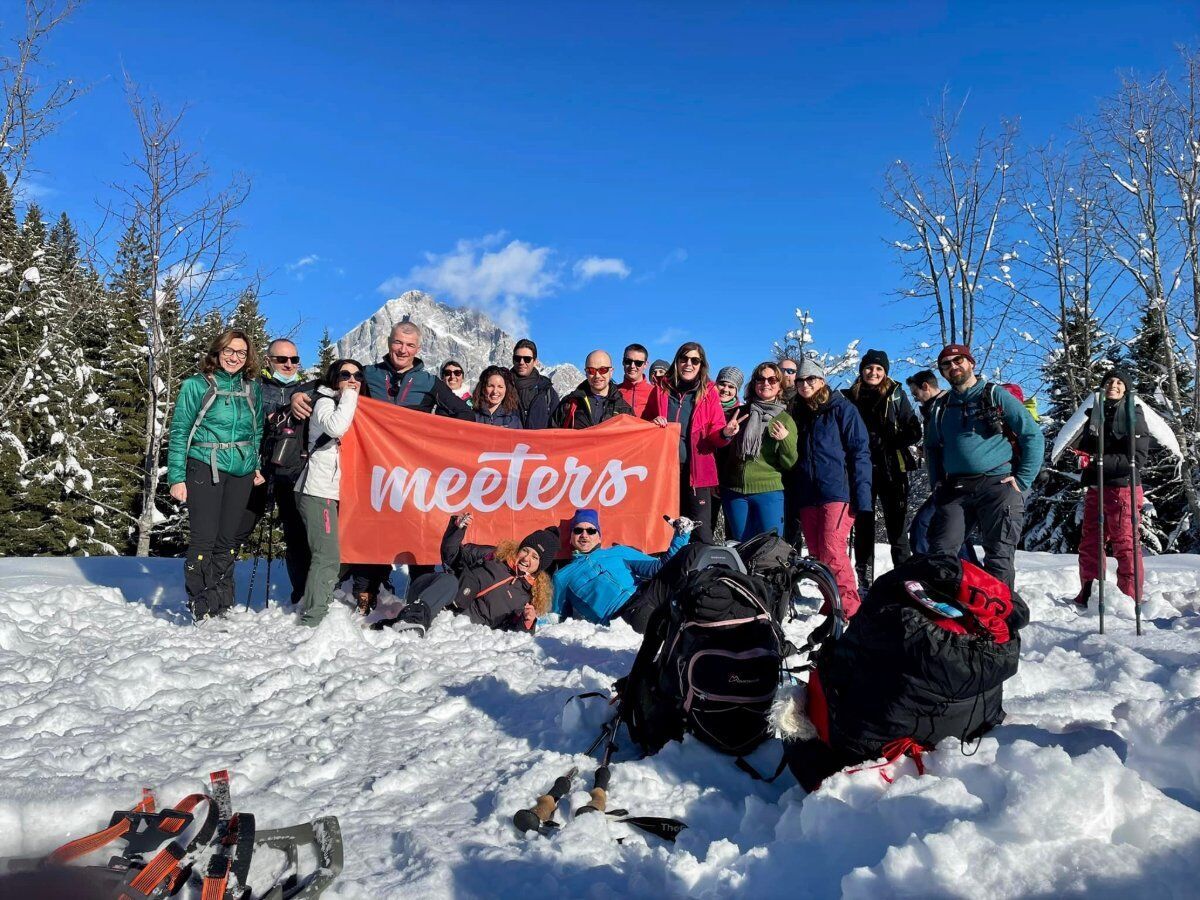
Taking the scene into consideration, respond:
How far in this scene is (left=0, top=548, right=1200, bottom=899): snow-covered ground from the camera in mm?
1925

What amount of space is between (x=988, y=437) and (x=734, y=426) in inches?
90.9

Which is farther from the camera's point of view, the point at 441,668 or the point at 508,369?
the point at 508,369

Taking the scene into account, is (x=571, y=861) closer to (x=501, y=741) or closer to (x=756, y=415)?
(x=501, y=741)

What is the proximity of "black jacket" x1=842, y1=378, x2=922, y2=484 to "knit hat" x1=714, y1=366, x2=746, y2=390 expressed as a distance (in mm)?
1285

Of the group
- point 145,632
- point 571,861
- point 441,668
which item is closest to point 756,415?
point 441,668

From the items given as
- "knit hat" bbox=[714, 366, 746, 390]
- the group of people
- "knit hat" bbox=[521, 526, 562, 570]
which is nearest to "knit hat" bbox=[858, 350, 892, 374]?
the group of people

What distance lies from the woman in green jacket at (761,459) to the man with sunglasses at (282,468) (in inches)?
168

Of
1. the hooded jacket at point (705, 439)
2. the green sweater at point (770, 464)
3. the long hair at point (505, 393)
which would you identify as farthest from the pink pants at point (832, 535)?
the long hair at point (505, 393)

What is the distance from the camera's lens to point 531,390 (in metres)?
8.18

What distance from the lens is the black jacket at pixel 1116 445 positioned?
7328 mm

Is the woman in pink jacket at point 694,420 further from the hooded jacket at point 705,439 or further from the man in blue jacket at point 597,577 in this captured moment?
the man in blue jacket at point 597,577

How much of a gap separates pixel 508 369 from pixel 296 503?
2859 mm

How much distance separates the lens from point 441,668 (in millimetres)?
5035

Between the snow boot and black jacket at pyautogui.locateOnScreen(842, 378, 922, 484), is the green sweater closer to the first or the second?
black jacket at pyautogui.locateOnScreen(842, 378, 922, 484)
